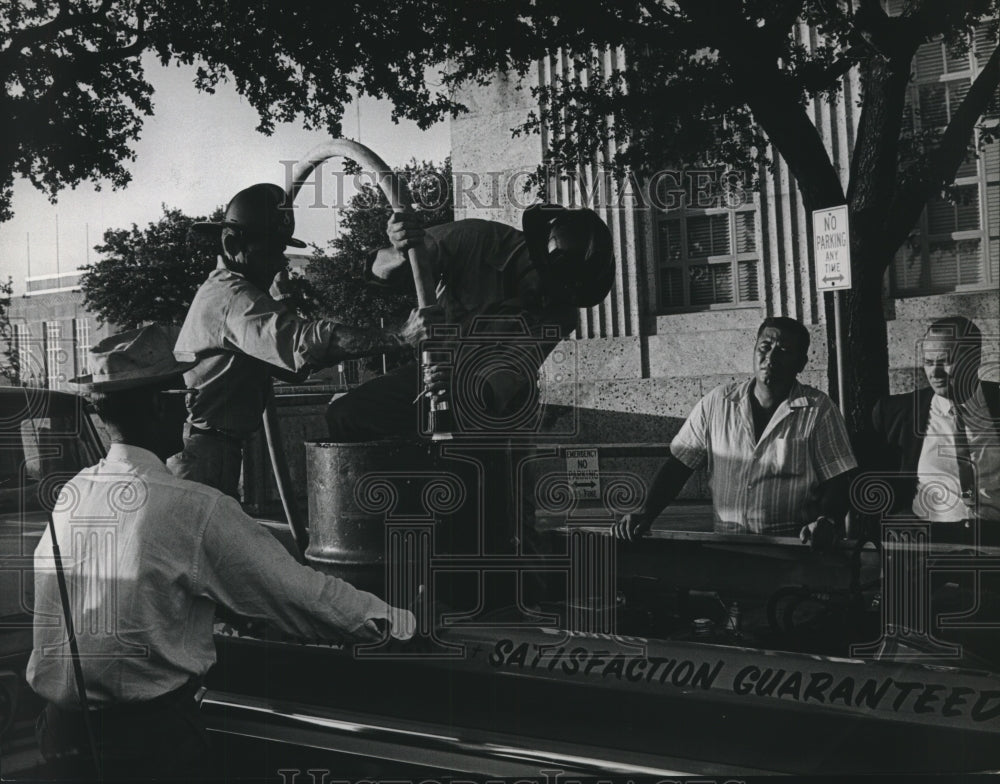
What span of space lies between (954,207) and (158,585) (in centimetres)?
220

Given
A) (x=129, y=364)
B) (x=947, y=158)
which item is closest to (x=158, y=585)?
(x=129, y=364)

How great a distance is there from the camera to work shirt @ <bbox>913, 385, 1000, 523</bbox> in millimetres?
2324

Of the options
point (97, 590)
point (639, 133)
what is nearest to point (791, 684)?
point (97, 590)

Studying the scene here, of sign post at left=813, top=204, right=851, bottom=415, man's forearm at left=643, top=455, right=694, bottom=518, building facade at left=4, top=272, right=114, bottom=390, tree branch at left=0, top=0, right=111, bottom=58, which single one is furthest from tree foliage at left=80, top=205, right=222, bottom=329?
sign post at left=813, top=204, right=851, bottom=415

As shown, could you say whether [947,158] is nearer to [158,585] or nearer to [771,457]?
[771,457]

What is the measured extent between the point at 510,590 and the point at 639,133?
165 centimetres

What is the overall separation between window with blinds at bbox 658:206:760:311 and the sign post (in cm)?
18

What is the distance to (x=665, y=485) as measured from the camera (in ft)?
9.09

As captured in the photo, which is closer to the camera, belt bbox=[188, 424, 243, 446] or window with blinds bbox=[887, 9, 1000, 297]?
window with blinds bbox=[887, 9, 1000, 297]

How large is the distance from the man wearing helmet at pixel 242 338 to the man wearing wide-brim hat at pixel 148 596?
0.58 meters

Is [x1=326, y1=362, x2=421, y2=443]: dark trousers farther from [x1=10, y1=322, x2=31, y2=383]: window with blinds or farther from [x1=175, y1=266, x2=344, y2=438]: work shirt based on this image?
[x1=10, y1=322, x2=31, y2=383]: window with blinds

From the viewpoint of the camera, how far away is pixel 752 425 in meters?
2.76

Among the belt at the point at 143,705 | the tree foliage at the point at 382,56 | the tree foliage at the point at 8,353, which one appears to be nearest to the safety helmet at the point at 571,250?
the tree foliage at the point at 382,56

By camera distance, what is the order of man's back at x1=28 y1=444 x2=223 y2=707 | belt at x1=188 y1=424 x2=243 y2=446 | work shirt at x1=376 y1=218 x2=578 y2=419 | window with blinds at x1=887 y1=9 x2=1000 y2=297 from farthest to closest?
belt at x1=188 y1=424 x2=243 y2=446 → work shirt at x1=376 y1=218 x2=578 y2=419 → window with blinds at x1=887 y1=9 x2=1000 y2=297 → man's back at x1=28 y1=444 x2=223 y2=707
